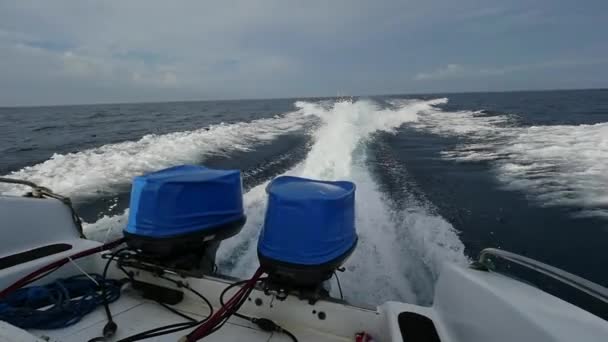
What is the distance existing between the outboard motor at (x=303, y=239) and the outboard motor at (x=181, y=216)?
1.47 ft

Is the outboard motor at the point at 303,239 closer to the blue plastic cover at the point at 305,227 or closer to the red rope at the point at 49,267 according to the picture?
the blue plastic cover at the point at 305,227

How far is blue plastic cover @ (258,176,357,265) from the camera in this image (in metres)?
1.54

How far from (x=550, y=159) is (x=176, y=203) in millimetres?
7774

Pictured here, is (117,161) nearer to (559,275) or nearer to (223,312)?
(223,312)

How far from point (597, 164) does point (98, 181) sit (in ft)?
29.5

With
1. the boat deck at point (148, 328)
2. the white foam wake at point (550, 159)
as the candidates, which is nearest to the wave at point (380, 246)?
the boat deck at point (148, 328)

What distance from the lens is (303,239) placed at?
1543mm

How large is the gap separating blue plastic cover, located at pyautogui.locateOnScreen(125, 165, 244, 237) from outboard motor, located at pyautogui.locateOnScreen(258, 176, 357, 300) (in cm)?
45

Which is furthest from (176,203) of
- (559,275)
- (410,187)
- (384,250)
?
(410,187)

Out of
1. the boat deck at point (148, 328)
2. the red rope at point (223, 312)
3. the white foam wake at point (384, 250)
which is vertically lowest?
the white foam wake at point (384, 250)

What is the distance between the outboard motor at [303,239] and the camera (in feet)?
5.03

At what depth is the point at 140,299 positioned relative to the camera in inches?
73.9

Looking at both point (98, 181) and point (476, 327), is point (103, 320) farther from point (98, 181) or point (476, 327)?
point (98, 181)

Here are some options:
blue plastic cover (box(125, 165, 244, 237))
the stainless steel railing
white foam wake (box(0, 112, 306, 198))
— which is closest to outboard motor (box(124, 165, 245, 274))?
blue plastic cover (box(125, 165, 244, 237))
